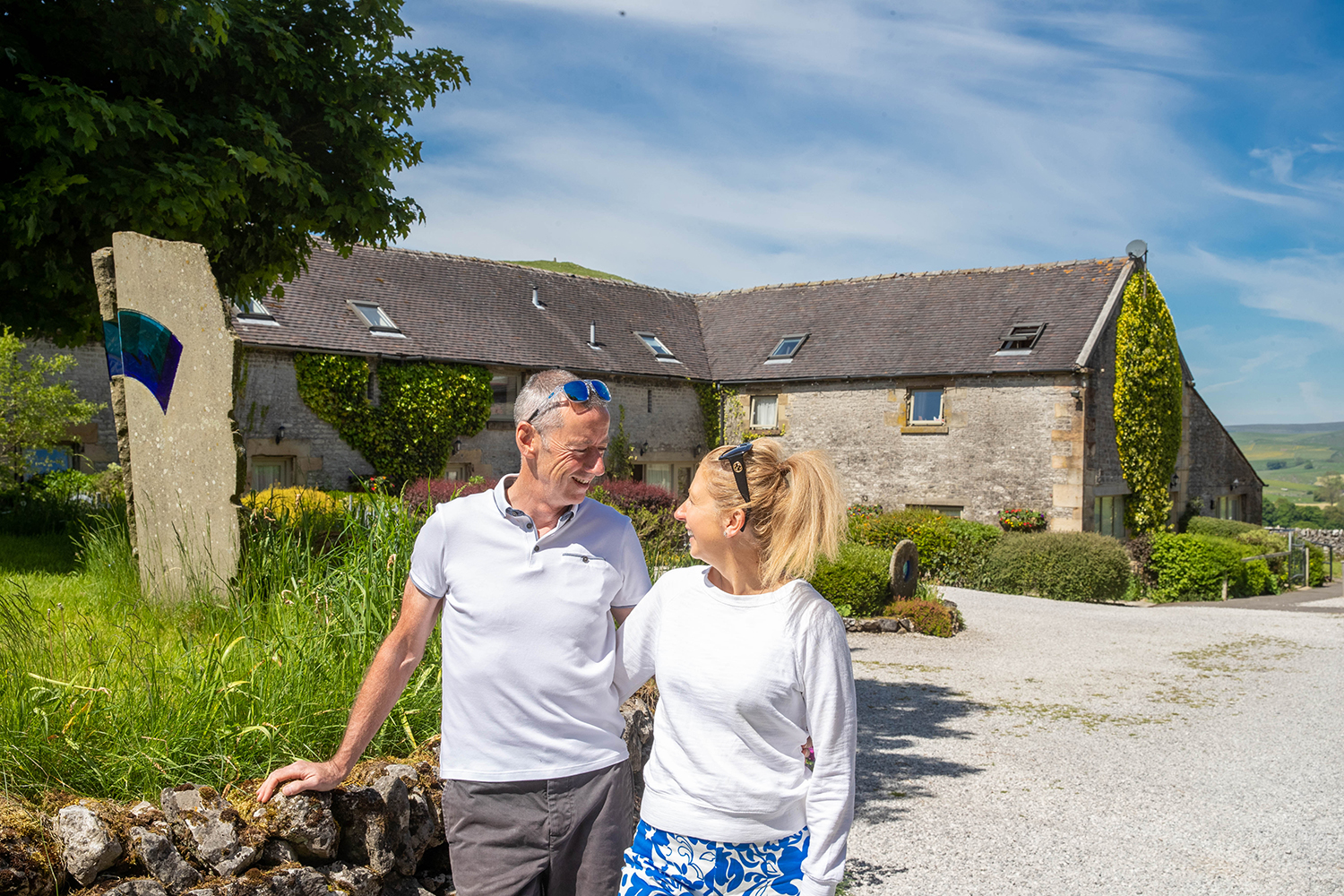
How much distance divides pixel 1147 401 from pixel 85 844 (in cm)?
2322

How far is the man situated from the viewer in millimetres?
2400

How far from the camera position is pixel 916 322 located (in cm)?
2272

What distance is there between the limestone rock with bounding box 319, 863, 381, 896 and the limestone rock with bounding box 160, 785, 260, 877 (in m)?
0.26

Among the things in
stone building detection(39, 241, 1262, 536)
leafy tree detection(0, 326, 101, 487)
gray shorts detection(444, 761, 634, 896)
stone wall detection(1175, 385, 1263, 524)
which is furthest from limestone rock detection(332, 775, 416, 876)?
stone wall detection(1175, 385, 1263, 524)

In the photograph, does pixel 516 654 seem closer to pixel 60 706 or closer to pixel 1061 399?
pixel 60 706

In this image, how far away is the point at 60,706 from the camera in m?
3.26

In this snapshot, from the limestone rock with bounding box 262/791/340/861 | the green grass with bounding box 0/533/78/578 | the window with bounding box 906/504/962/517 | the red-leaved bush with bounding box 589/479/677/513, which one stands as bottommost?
the limestone rock with bounding box 262/791/340/861

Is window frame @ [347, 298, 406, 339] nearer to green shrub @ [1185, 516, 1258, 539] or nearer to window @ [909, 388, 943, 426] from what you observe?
window @ [909, 388, 943, 426]

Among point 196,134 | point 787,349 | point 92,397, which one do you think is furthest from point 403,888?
point 787,349

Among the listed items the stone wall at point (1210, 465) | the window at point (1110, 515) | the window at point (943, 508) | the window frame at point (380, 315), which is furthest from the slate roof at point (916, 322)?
the window frame at point (380, 315)

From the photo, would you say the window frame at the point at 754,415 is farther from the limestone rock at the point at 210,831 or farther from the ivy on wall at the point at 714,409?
the limestone rock at the point at 210,831

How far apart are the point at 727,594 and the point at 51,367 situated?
15.5 metres

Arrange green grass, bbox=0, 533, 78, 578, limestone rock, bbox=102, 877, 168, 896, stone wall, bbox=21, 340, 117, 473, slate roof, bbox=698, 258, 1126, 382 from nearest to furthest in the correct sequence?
limestone rock, bbox=102, 877, 168, 896 < green grass, bbox=0, 533, 78, 578 < stone wall, bbox=21, 340, 117, 473 < slate roof, bbox=698, 258, 1126, 382

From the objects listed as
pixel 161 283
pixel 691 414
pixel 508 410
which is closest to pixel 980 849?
pixel 161 283
